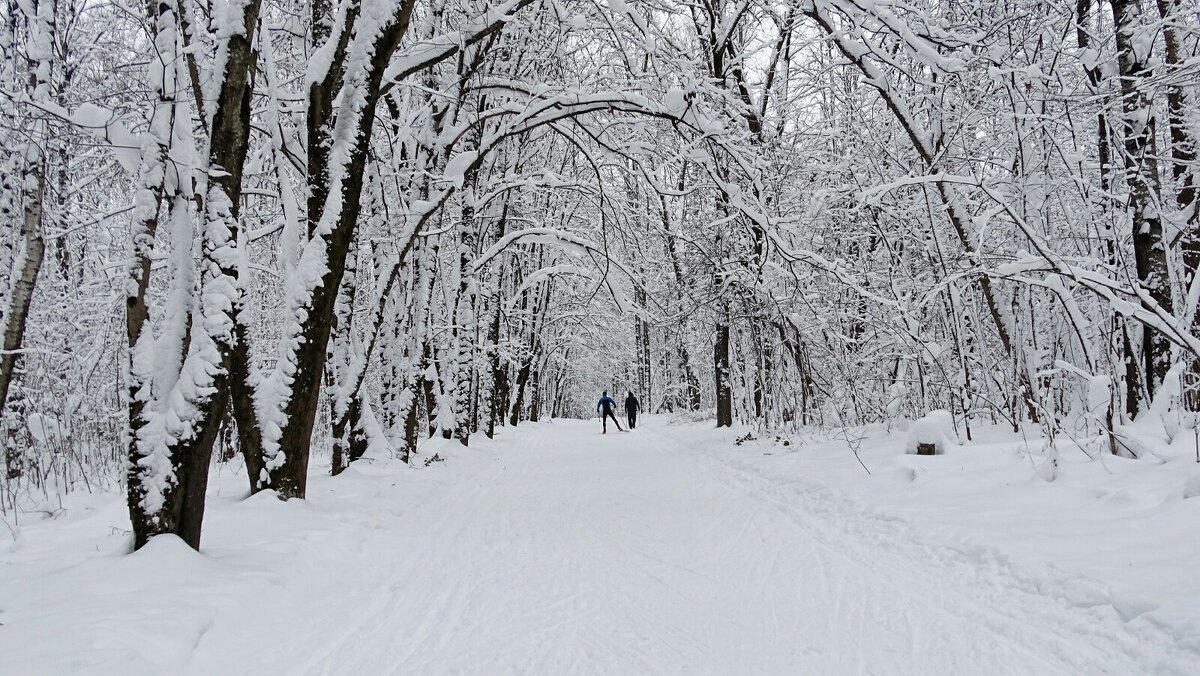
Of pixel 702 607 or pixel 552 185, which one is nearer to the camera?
pixel 702 607

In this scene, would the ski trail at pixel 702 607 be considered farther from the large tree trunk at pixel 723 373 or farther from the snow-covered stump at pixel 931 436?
the large tree trunk at pixel 723 373

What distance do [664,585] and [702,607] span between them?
487 millimetres

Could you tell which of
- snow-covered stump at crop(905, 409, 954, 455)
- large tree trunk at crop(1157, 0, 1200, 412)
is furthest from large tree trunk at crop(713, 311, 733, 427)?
large tree trunk at crop(1157, 0, 1200, 412)

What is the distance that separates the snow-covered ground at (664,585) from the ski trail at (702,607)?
2 cm

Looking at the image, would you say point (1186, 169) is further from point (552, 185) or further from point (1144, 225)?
point (552, 185)

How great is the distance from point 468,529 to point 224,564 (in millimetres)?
2533

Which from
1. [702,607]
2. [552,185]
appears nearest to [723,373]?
[552,185]

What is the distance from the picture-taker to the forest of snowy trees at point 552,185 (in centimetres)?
429

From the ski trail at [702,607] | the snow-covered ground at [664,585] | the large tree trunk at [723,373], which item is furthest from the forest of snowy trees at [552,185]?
the large tree trunk at [723,373]

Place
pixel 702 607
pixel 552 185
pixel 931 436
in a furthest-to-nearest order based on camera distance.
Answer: pixel 552 185 < pixel 931 436 < pixel 702 607

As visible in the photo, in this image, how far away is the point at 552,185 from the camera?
8.41 meters

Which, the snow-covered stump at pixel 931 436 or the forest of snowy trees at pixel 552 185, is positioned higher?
the forest of snowy trees at pixel 552 185

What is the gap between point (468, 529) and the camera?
6305mm

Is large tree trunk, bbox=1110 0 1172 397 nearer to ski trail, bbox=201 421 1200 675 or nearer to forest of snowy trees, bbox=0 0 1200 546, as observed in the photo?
forest of snowy trees, bbox=0 0 1200 546
